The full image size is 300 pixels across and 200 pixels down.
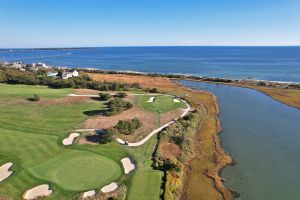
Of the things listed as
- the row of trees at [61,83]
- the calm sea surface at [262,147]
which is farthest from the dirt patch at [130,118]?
the row of trees at [61,83]

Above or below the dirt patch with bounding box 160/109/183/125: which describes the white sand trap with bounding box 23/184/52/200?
above

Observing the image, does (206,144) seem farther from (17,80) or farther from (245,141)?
(17,80)

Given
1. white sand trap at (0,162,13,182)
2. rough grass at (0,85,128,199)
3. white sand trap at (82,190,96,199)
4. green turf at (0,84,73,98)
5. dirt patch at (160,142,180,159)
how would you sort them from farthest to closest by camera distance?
1. green turf at (0,84,73,98)
2. dirt patch at (160,142,180,159)
3. white sand trap at (0,162,13,182)
4. rough grass at (0,85,128,199)
5. white sand trap at (82,190,96,199)

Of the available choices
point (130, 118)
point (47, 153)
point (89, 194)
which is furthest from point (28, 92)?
point (89, 194)

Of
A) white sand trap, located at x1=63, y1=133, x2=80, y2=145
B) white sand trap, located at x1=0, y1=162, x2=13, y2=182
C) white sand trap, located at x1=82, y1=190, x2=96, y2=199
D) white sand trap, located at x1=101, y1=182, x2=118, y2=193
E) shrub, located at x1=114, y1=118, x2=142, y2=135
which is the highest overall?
shrub, located at x1=114, y1=118, x2=142, y2=135

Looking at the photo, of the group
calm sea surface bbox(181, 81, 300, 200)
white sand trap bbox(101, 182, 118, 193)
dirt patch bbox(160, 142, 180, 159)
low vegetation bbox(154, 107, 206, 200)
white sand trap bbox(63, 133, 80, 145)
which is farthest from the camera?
white sand trap bbox(63, 133, 80, 145)

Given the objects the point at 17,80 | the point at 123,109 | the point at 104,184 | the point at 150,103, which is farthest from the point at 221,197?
the point at 17,80

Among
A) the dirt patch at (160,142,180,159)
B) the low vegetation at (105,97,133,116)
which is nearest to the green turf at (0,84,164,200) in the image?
the dirt patch at (160,142,180,159)

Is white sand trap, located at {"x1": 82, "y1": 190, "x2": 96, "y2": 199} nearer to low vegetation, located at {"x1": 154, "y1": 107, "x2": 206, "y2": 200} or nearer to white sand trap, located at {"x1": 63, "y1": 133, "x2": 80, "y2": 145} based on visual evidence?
low vegetation, located at {"x1": 154, "y1": 107, "x2": 206, "y2": 200}
